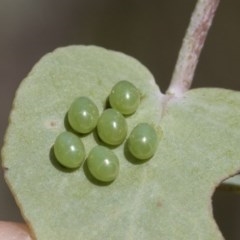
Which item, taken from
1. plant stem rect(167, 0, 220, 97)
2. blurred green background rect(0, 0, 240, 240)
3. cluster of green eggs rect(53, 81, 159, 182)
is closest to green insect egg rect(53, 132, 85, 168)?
cluster of green eggs rect(53, 81, 159, 182)

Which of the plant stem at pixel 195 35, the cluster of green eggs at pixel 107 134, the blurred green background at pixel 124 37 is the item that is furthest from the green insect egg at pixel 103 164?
the blurred green background at pixel 124 37

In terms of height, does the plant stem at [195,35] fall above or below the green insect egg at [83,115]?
above

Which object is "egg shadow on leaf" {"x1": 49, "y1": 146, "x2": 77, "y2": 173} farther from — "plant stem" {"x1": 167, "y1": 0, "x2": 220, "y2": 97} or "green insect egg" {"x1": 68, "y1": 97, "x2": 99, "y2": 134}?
"plant stem" {"x1": 167, "y1": 0, "x2": 220, "y2": 97}

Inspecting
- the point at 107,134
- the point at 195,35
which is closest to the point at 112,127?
the point at 107,134

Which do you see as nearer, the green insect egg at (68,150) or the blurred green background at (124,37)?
the green insect egg at (68,150)

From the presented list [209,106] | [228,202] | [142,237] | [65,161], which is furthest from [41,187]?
[228,202]

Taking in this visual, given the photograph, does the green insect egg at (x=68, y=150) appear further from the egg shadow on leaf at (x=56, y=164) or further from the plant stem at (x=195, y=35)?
the plant stem at (x=195, y=35)

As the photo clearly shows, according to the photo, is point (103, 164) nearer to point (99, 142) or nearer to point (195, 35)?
point (99, 142)
